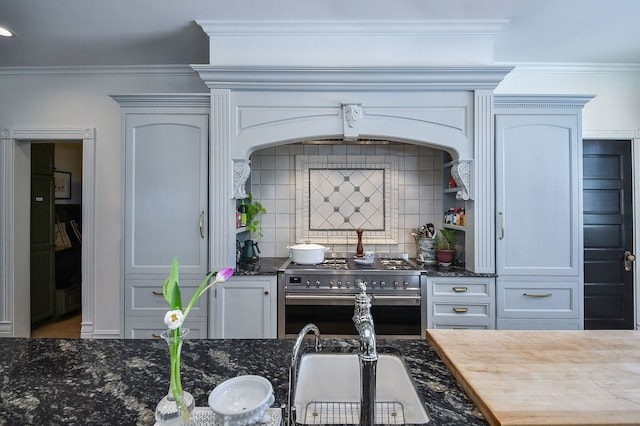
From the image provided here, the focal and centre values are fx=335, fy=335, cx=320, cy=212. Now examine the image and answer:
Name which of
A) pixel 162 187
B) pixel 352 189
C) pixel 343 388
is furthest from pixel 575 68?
pixel 162 187

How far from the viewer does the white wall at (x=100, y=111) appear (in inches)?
121

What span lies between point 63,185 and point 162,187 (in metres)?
3.04

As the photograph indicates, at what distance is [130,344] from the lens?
1246mm

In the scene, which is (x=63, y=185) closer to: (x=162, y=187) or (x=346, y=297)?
(x=162, y=187)

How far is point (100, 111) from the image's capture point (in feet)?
10.3

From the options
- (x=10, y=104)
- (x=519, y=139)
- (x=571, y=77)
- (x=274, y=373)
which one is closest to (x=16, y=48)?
(x=10, y=104)

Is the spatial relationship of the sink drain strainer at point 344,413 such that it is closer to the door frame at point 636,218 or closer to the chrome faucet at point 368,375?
the chrome faucet at point 368,375

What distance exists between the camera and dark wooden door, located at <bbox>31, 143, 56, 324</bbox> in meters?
3.61

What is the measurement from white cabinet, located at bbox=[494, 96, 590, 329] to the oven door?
65cm

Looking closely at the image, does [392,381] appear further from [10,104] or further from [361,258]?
[10,104]

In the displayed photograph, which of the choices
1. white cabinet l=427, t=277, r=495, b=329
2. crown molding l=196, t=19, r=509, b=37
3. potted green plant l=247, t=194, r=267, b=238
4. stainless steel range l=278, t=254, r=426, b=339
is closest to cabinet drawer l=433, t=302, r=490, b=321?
white cabinet l=427, t=277, r=495, b=329

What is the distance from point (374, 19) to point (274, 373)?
2421 mm

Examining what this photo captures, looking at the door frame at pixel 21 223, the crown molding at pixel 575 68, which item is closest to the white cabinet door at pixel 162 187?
the door frame at pixel 21 223

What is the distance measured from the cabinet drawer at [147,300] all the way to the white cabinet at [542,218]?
2.19 meters
